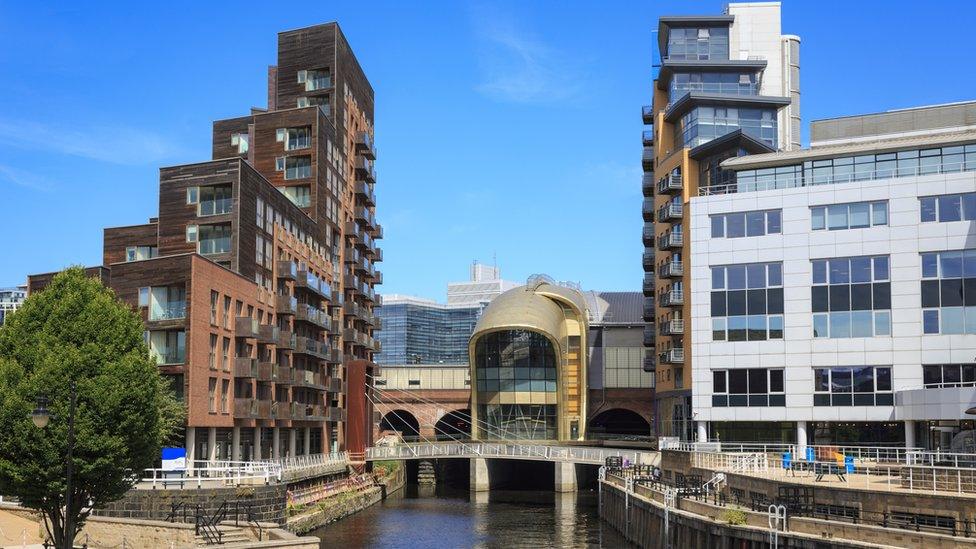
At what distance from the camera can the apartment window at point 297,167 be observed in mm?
99062

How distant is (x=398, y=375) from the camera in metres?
141

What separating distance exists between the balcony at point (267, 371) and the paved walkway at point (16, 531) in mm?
26204

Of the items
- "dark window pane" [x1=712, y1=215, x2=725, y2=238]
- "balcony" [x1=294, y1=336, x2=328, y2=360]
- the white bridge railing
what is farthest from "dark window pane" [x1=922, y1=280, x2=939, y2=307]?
"balcony" [x1=294, y1=336, x2=328, y2=360]

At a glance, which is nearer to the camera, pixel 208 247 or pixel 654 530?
pixel 654 530

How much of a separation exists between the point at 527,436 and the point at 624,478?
49.5 meters

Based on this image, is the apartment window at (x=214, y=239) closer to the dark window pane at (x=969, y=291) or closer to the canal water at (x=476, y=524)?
the canal water at (x=476, y=524)

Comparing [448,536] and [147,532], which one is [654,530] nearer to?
[448,536]

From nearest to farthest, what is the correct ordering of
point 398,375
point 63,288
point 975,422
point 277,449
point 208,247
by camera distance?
point 63,288, point 975,422, point 208,247, point 277,449, point 398,375

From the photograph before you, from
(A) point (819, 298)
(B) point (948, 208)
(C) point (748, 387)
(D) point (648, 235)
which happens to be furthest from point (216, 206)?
(B) point (948, 208)

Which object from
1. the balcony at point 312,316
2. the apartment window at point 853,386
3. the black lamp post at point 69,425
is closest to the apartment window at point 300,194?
the balcony at point 312,316

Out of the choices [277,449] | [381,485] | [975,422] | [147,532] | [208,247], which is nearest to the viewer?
[147,532]

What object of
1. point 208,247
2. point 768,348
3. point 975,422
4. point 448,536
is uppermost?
point 208,247

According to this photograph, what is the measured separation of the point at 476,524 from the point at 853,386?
27.7 meters

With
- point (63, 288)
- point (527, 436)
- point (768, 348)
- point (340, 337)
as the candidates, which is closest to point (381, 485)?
point (340, 337)
